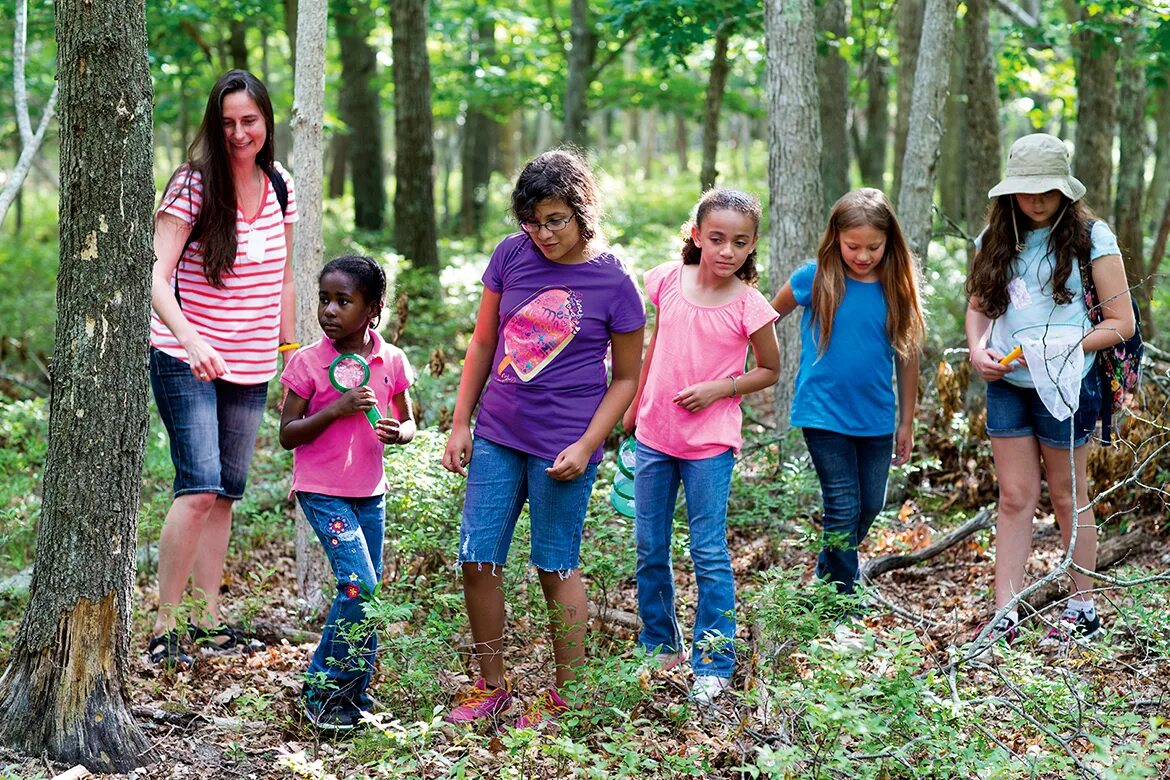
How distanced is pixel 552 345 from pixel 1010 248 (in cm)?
219

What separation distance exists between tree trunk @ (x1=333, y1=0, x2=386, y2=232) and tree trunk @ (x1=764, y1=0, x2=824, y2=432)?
A: 1029 centimetres

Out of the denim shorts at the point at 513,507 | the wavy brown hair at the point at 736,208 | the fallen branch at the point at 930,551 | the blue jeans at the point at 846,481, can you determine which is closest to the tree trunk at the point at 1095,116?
the fallen branch at the point at 930,551

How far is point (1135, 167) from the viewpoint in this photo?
10523 millimetres

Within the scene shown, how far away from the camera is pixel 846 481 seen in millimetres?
4871

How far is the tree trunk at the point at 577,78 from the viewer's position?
14070 mm

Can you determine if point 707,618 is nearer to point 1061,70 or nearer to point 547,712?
point 547,712

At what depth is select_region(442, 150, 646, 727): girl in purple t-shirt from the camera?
4.07 meters

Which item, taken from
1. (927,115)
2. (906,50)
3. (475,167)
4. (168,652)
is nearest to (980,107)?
(906,50)

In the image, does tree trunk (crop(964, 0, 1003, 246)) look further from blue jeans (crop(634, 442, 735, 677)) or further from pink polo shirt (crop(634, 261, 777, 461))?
blue jeans (crop(634, 442, 735, 677))

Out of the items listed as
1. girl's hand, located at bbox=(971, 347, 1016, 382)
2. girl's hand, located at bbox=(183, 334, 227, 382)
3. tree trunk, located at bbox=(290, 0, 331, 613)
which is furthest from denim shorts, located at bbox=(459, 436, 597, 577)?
girl's hand, located at bbox=(971, 347, 1016, 382)

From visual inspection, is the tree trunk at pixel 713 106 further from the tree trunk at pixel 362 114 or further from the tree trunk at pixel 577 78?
the tree trunk at pixel 362 114

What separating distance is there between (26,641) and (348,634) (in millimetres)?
1022

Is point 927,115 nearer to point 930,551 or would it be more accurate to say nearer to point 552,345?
point 930,551

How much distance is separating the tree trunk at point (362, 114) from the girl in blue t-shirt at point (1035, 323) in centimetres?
1232
